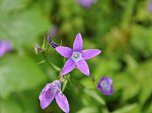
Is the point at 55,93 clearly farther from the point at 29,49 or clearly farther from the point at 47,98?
the point at 29,49

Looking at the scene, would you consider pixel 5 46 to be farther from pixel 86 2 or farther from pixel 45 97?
pixel 45 97

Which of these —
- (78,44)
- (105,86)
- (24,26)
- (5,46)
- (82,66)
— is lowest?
(5,46)

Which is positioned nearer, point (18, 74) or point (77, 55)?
point (77, 55)

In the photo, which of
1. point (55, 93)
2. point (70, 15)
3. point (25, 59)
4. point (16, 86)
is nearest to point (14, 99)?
point (16, 86)

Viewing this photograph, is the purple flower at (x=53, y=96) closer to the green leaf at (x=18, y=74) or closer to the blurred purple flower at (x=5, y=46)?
the green leaf at (x=18, y=74)

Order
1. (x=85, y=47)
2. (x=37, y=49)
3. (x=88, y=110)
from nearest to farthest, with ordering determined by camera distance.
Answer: (x=37, y=49) < (x=88, y=110) < (x=85, y=47)

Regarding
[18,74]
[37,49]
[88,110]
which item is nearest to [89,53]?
[37,49]

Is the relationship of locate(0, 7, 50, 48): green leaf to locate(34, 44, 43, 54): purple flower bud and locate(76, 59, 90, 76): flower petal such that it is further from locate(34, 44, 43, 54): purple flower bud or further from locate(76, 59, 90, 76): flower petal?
locate(76, 59, 90, 76): flower petal
